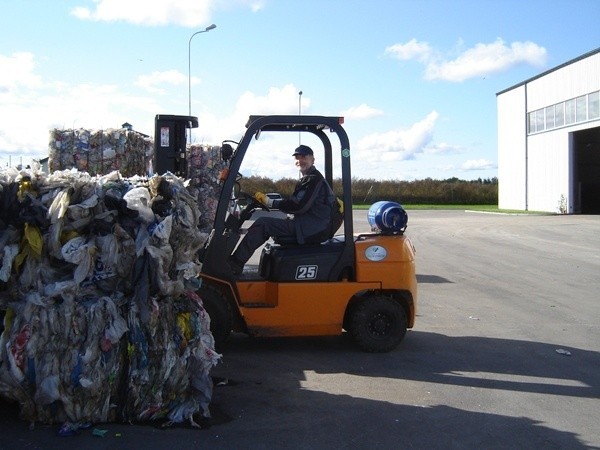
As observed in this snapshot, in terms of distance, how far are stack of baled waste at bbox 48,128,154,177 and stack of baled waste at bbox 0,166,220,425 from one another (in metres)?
3.08

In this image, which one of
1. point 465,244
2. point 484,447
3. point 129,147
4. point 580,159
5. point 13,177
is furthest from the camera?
point 580,159

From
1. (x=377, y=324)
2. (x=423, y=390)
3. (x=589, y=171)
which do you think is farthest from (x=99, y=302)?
(x=589, y=171)

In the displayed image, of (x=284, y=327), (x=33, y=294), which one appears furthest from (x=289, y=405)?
(x=33, y=294)

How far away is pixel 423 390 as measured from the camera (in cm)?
613

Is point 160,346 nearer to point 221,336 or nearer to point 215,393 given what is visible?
point 215,393

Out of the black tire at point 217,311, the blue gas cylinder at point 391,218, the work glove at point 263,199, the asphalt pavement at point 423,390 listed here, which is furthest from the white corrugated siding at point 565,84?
the black tire at point 217,311

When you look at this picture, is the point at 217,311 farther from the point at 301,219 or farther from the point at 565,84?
the point at 565,84

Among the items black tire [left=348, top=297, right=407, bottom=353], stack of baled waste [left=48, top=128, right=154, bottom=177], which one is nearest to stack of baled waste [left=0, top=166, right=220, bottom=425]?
black tire [left=348, top=297, right=407, bottom=353]

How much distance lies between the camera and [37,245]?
4.92m

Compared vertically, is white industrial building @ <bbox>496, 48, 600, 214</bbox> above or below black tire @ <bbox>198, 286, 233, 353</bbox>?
above

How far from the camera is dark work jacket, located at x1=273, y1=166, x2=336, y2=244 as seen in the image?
7.18m

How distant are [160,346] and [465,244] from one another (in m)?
16.8

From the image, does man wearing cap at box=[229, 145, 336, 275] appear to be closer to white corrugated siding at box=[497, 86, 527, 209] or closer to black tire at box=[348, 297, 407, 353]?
black tire at box=[348, 297, 407, 353]

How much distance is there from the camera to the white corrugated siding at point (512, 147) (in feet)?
142
